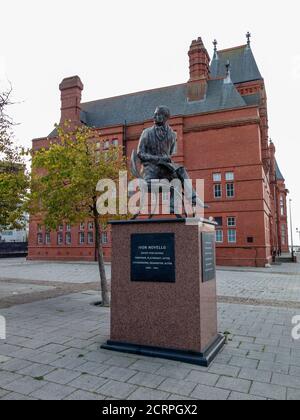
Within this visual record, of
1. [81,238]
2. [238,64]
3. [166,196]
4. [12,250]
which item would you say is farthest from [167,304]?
[12,250]

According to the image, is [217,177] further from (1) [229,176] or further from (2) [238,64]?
(2) [238,64]

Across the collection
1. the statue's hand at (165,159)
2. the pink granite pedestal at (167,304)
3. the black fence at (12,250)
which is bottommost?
the black fence at (12,250)

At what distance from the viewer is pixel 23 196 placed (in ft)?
35.9

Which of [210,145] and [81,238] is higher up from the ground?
[210,145]

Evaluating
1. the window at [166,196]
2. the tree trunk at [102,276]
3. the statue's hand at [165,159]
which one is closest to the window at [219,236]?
the tree trunk at [102,276]

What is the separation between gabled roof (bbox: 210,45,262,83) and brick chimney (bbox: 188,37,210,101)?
6424mm

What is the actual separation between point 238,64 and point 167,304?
44.6 metres

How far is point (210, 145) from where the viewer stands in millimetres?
29562

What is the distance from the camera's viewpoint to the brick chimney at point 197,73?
32438mm

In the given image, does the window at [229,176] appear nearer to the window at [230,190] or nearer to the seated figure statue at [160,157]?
the window at [230,190]

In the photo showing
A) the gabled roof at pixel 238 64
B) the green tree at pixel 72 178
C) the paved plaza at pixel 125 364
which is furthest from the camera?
the gabled roof at pixel 238 64

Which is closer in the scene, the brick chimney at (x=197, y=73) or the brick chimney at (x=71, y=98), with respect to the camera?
the brick chimney at (x=197, y=73)

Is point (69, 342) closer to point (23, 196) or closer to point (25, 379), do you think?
point (25, 379)
